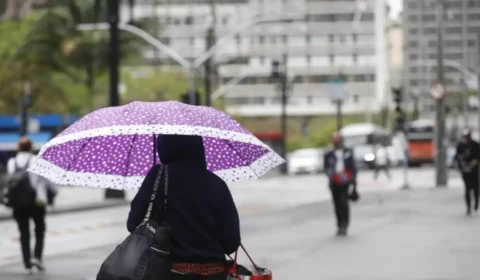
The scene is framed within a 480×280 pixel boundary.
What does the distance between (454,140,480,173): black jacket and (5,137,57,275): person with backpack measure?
11.0 metres

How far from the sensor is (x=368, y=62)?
144375 mm

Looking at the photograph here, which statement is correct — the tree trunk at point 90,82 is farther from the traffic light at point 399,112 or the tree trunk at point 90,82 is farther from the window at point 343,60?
the window at point 343,60

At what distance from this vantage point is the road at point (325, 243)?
14828 mm

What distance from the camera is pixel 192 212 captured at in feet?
20.0

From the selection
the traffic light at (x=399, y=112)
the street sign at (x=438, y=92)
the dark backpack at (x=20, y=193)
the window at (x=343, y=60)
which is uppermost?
the dark backpack at (x=20, y=193)

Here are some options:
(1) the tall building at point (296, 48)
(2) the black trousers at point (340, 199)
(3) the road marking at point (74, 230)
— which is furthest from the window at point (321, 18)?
(2) the black trousers at point (340, 199)

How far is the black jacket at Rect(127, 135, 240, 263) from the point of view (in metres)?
6.06

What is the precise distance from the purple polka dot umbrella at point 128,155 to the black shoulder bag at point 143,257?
0.87 metres

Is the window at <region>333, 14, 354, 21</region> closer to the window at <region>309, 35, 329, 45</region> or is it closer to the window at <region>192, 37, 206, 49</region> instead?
the window at <region>309, 35, 329, 45</region>

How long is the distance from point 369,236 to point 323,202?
45.7ft

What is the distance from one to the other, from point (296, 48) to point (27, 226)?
130618mm

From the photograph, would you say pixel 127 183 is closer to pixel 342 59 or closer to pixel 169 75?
pixel 169 75

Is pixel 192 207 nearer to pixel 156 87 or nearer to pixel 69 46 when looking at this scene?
pixel 69 46

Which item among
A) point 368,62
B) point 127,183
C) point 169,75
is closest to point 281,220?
point 127,183
